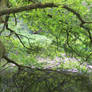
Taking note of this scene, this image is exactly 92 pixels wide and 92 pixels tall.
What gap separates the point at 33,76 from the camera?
823cm

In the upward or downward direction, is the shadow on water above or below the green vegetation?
below

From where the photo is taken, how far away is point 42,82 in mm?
7328

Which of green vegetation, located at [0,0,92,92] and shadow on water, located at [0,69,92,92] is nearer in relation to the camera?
green vegetation, located at [0,0,92,92]

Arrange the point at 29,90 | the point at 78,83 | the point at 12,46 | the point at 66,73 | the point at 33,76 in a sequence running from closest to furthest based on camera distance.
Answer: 1. the point at 29,90
2. the point at 12,46
3. the point at 78,83
4. the point at 33,76
5. the point at 66,73

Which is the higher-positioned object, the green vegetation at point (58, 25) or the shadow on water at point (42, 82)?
the green vegetation at point (58, 25)

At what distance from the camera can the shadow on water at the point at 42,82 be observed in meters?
6.44

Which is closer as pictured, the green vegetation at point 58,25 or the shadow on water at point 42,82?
the green vegetation at point 58,25

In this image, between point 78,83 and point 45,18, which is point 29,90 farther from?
point 45,18

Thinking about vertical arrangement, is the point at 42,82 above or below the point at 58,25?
below

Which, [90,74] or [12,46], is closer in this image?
[12,46]

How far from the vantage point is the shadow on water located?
6438 mm

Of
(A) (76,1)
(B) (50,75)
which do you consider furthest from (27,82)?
(A) (76,1)

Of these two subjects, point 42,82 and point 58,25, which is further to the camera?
point 42,82

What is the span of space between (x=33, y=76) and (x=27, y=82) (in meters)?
0.87
